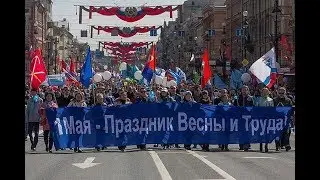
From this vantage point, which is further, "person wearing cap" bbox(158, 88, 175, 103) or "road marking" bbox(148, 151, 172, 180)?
"person wearing cap" bbox(158, 88, 175, 103)

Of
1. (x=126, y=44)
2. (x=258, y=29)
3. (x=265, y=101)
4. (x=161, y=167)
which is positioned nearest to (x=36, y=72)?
(x=265, y=101)

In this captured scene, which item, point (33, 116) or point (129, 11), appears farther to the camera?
point (129, 11)

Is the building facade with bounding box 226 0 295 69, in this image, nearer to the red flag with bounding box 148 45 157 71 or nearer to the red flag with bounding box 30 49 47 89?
the red flag with bounding box 148 45 157 71

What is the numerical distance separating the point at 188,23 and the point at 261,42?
2881 inches

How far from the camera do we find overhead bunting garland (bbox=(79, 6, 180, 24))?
27.8 m

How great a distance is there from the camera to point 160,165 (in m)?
13.6

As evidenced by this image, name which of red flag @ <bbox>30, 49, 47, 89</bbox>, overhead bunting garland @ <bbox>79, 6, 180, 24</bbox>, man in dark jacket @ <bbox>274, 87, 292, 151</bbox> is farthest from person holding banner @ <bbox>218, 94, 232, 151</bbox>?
overhead bunting garland @ <bbox>79, 6, 180, 24</bbox>

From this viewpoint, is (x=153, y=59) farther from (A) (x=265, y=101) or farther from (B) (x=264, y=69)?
(A) (x=265, y=101)

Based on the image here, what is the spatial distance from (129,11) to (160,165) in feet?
49.2

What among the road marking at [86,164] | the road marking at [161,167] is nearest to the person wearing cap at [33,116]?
the road marking at [161,167]

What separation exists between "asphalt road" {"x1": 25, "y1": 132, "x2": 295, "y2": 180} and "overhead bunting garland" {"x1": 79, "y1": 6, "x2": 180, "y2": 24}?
1069 cm
